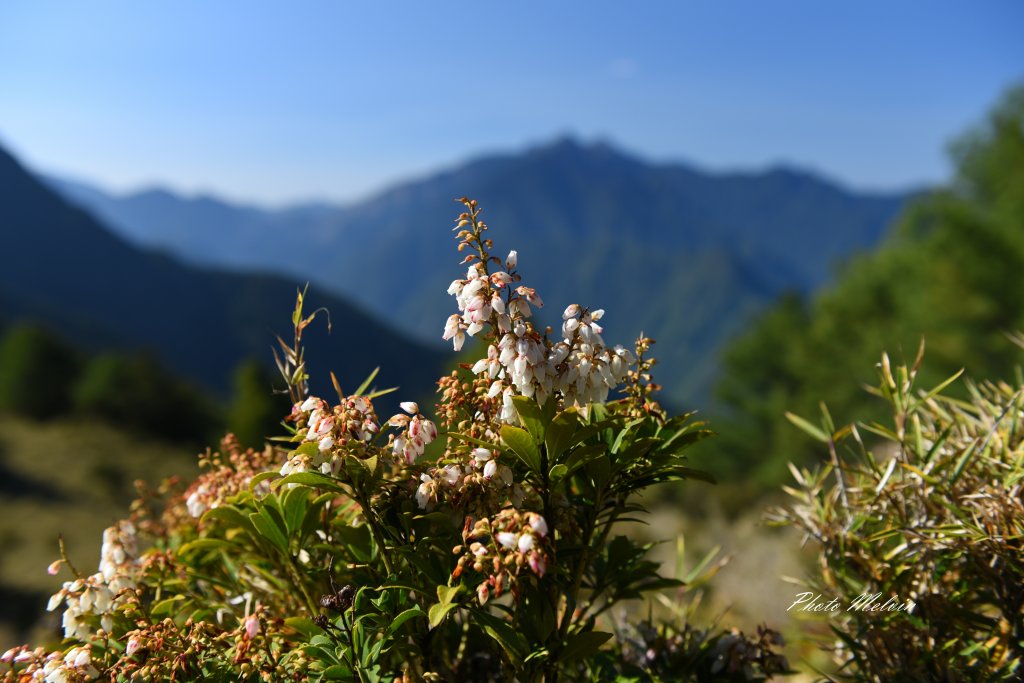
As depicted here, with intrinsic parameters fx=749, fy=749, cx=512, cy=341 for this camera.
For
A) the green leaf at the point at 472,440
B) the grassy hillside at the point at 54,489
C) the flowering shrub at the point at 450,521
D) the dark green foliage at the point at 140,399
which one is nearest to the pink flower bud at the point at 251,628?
the flowering shrub at the point at 450,521

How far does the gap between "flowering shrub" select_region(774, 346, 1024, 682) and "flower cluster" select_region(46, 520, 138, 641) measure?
1.72 metres

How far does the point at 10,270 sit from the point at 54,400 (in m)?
129

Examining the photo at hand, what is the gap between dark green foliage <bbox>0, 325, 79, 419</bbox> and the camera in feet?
152

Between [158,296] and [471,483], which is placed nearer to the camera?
[471,483]

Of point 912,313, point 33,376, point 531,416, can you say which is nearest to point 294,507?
point 531,416

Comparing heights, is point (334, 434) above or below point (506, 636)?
above

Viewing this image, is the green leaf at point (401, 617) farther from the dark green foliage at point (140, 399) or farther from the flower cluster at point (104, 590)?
the dark green foliage at point (140, 399)

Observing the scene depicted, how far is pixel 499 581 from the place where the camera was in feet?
4.00

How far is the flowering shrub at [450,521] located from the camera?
55.1 inches

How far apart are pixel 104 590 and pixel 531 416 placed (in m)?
1.10

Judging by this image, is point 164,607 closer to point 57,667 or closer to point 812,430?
point 57,667

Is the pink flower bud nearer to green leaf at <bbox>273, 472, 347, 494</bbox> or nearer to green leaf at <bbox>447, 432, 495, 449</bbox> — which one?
green leaf at <bbox>273, 472, 347, 494</bbox>

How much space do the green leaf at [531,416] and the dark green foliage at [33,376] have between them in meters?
53.3

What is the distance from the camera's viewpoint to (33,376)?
4672 cm
